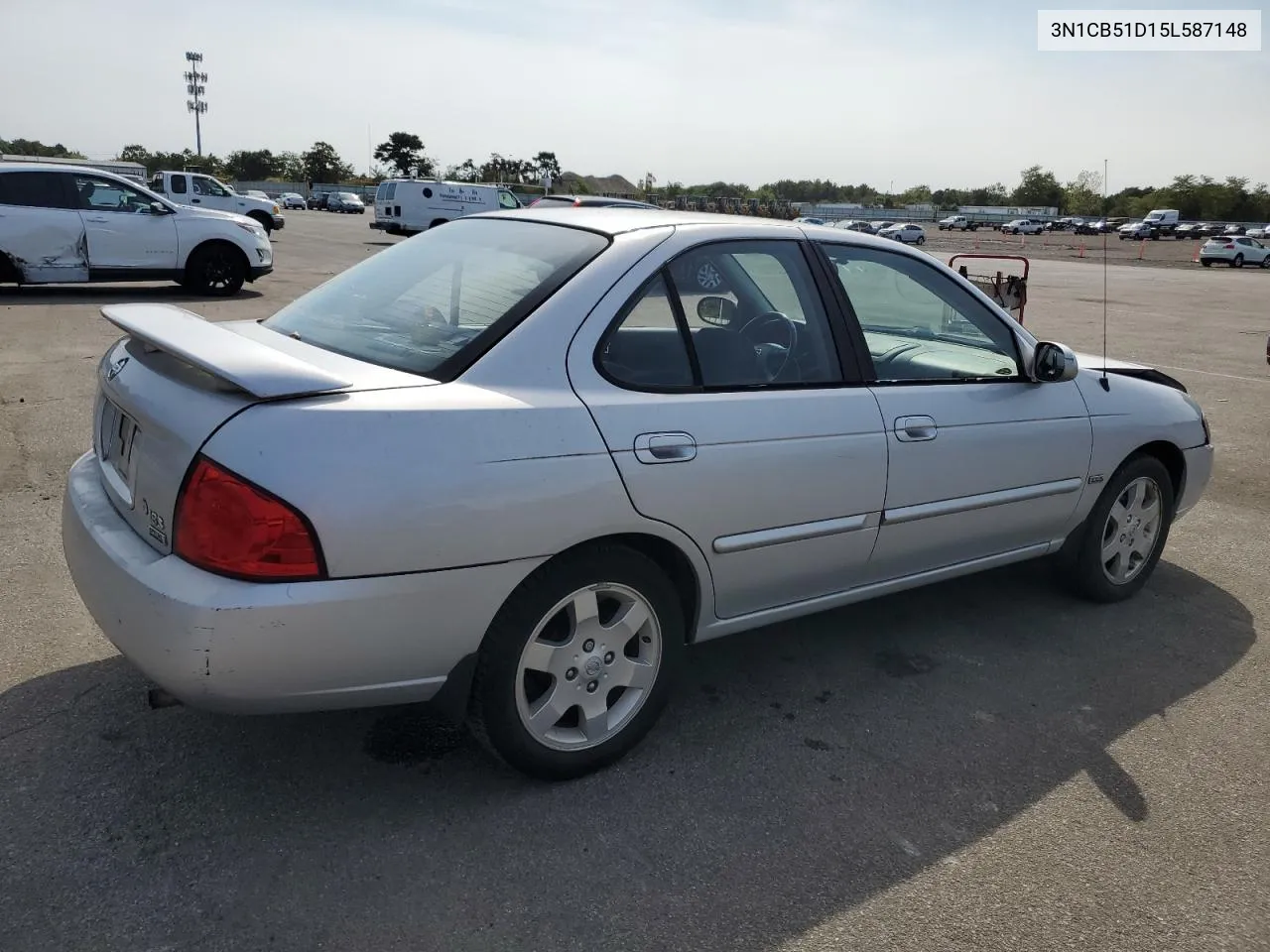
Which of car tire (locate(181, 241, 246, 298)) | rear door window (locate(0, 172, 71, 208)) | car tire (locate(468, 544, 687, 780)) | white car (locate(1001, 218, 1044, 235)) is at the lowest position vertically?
car tire (locate(468, 544, 687, 780))

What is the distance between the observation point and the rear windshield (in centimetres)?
284

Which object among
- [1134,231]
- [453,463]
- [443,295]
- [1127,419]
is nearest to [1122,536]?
[1127,419]

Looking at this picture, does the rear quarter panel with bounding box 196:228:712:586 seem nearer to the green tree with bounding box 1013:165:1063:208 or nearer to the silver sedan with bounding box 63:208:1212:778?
the silver sedan with bounding box 63:208:1212:778

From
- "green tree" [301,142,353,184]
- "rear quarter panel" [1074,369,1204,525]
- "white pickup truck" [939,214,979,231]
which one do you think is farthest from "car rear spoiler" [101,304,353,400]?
"green tree" [301,142,353,184]

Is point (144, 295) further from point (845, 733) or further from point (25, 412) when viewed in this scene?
point (845, 733)

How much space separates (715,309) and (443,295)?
88 centimetres

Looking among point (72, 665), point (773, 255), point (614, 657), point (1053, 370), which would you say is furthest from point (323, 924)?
point (1053, 370)

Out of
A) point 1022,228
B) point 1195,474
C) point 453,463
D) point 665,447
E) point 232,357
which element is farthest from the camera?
point 1022,228

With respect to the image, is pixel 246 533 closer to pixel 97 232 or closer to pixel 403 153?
pixel 97 232

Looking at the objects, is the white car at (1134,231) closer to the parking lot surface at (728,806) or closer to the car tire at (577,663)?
the parking lot surface at (728,806)

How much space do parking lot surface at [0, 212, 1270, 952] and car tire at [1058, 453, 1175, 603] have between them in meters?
0.18

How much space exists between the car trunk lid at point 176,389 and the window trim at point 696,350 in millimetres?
575

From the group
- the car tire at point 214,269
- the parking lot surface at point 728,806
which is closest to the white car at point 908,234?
the car tire at point 214,269

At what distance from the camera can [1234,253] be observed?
41.9 metres
